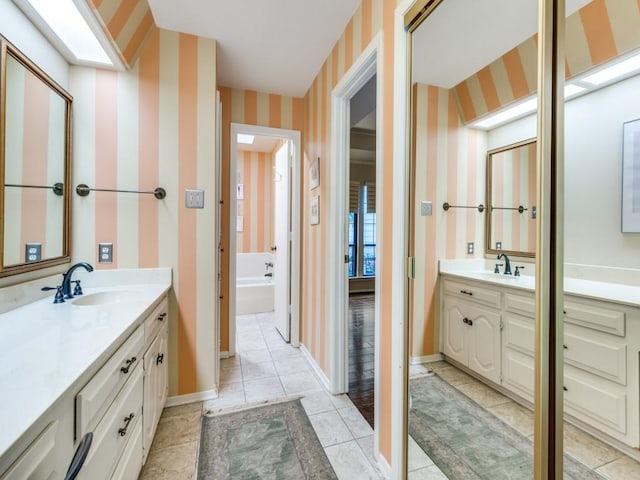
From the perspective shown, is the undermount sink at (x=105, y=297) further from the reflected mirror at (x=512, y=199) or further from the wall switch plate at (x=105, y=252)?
the reflected mirror at (x=512, y=199)

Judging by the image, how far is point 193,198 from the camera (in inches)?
81.0

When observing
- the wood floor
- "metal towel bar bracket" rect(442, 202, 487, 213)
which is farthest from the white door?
"metal towel bar bracket" rect(442, 202, 487, 213)

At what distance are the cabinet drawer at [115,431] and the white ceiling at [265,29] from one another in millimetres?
2101

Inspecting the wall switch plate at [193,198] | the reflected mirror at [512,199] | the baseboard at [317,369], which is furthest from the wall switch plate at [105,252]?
the reflected mirror at [512,199]

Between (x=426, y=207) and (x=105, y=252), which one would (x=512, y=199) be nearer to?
(x=426, y=207)

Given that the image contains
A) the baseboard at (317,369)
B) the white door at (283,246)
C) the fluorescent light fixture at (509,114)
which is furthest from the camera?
the white door at (283,246)

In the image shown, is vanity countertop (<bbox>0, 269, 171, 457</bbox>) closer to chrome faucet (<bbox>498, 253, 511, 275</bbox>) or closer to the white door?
chrome faucet (<bbox>498, 253, 511, 275</bbox>)

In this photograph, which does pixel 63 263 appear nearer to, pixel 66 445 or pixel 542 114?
pixel 66 445

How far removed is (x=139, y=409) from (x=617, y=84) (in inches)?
77.0

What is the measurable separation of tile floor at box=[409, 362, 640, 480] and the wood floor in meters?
0.82

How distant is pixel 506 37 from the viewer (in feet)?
2.77

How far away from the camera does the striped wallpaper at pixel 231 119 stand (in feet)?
9.11

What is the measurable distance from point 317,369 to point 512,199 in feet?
6.81

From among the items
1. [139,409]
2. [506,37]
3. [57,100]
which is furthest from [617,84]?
[57,100]
